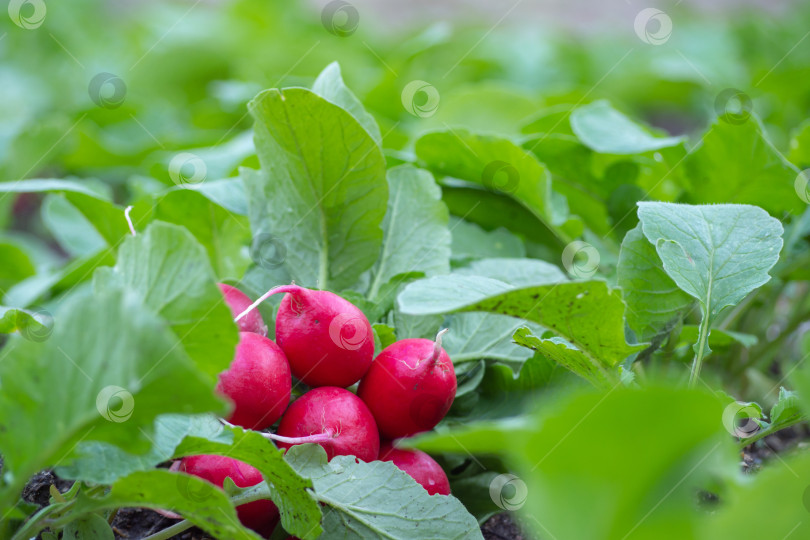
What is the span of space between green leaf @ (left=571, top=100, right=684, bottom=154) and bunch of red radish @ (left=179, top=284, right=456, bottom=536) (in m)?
0.40

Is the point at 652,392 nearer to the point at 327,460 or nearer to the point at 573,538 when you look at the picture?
the point at 573,538

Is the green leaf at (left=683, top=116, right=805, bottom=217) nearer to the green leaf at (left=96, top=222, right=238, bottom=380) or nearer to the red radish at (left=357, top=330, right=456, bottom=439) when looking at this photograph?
the red radish at (left=357, top=330, right=456, bottom=439)

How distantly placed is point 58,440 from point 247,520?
190mm

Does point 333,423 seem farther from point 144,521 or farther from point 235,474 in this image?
point 144,521

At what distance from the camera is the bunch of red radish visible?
54 cm

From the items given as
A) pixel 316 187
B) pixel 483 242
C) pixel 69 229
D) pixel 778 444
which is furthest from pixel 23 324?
pixel 778 444

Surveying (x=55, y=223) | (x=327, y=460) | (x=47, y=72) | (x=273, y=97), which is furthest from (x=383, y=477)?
(x=47, y=72)

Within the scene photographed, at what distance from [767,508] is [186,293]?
0.34m

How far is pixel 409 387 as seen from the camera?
1.84 feet

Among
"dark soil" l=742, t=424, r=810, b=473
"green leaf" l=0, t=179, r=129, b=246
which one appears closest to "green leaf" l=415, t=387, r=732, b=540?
"dark soil" l=742, t=424, r=810, b=473

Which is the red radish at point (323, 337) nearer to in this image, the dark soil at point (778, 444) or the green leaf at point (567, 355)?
the green leaf at point (567, 355)

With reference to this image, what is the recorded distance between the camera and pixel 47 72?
2.04m

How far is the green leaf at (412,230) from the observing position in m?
0.73

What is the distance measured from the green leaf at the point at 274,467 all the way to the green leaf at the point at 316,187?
236mm
